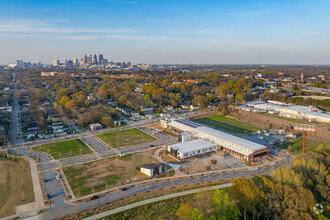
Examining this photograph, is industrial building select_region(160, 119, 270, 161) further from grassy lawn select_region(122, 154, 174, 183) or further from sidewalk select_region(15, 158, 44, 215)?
sidewalk select_region(15, 158, 44, 215)

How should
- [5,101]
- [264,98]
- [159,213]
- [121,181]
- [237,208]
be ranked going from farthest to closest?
1. [264,98]
2. [5,101]
3. [121,181]
4. [159,213]
5. [237,208]

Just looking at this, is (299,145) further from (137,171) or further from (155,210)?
(155,210)

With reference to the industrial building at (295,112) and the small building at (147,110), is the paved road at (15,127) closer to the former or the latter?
the small building at (147,110)

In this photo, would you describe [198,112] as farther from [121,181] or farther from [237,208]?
[237,208]

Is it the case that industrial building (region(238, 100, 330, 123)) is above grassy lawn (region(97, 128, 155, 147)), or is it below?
above

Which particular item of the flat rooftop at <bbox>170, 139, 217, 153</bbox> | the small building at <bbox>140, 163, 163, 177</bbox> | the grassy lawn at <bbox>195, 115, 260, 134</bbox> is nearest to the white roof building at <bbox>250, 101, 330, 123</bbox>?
the grassy lawn at <bbox>195, 115, 260, 134</bbox>

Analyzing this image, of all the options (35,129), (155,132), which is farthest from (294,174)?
(35,129)

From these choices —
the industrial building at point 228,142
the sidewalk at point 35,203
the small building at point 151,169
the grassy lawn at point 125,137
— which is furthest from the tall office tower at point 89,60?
the small building at point 151,169
